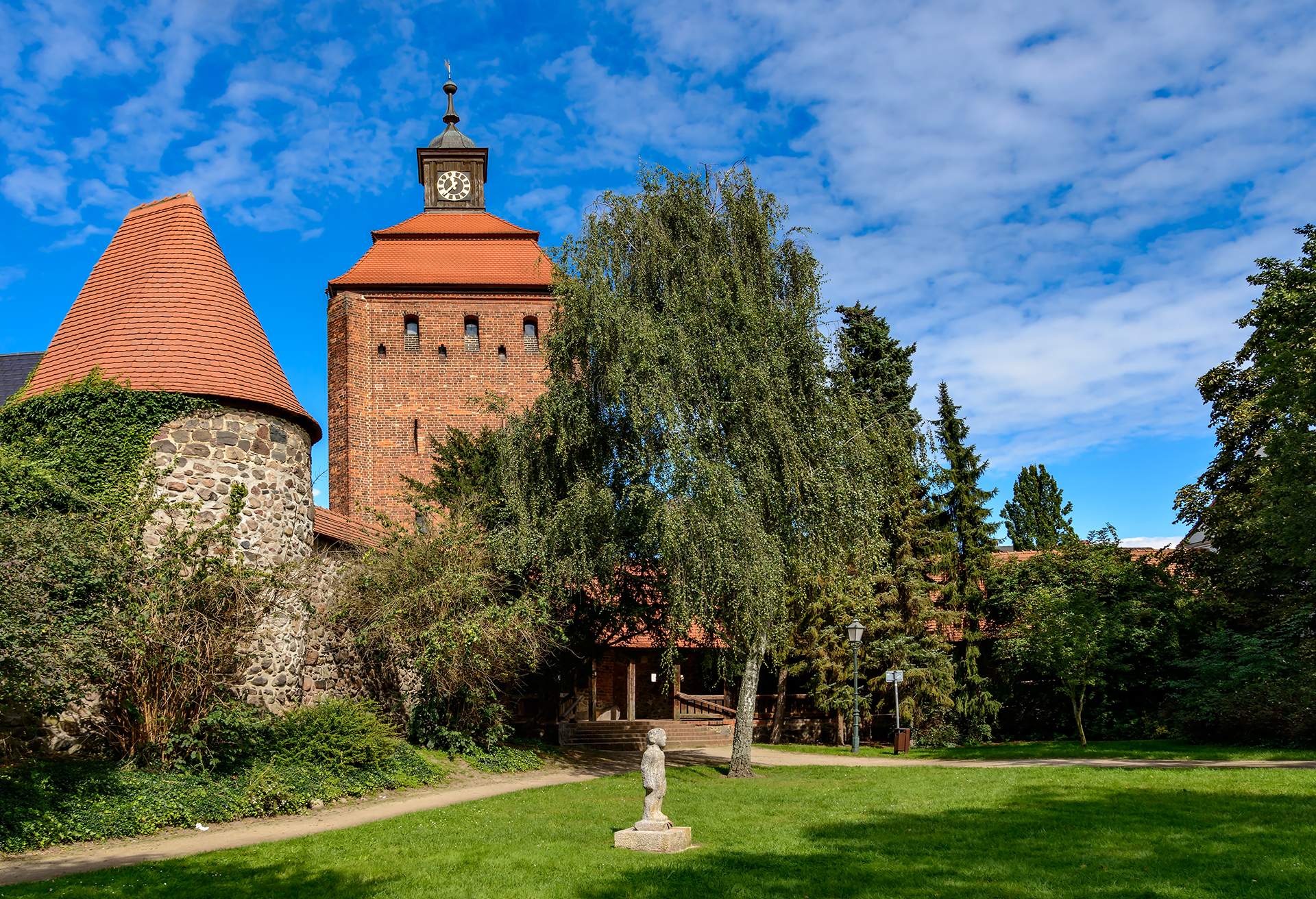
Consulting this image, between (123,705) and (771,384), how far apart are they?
33.6ft

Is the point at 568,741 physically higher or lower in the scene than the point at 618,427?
lower

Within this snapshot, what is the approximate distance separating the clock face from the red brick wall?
6861 millimetres

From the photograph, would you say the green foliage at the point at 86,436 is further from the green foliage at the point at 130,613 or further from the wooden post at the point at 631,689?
the wooden post at the point at 631,689

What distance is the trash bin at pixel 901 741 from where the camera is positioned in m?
23.4

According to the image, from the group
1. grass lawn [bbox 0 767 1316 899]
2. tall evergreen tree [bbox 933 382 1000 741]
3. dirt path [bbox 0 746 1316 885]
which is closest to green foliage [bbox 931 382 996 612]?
tall evergreen tree [bbox 933 382 1000 741]

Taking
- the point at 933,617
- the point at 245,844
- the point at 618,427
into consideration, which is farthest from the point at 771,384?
the point at 933,617

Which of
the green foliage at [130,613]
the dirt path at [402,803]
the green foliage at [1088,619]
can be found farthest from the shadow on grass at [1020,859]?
the green foliage at [1088,619]

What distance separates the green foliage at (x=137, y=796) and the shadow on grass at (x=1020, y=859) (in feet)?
17.2

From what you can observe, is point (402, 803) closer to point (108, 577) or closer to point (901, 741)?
point (108, 577)

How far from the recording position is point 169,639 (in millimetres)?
11766

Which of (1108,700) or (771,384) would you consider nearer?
(771,384)

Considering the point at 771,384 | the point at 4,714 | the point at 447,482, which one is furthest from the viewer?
the point at 447,482

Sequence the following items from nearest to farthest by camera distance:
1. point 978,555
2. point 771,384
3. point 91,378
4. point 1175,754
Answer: point 91,378 → point 771,384 → point 1175,754 → point 978,555

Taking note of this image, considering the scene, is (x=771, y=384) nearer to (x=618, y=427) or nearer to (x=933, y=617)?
(x=618, y=427)
